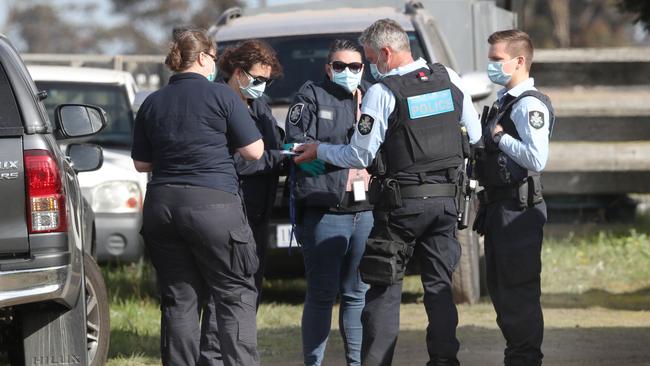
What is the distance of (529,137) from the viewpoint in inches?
239

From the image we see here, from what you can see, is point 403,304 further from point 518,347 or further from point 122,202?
point 518,347

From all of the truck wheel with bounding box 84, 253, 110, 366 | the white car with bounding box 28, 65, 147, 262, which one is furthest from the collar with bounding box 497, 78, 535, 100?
the white car with bounding box 28, 65, 147, 262

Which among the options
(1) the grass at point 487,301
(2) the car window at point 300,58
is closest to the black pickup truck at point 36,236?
(1) the grass at point 487,301

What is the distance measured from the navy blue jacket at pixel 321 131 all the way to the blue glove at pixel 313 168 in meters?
0.02

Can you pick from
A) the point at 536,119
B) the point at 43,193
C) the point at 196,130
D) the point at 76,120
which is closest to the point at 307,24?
A: the point at 76,120

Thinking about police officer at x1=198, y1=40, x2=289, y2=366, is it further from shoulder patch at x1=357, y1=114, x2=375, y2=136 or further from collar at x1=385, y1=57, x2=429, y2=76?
collar at x1=385, y1=57, x2=429, y2=76

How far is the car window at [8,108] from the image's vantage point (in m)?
5.60

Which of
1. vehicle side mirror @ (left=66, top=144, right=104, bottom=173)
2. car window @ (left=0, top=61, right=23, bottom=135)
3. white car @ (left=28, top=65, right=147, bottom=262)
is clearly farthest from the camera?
white car @ (left=28, top=65, right=147, bottom=262)

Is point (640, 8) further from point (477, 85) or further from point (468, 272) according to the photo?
point (477, 85)

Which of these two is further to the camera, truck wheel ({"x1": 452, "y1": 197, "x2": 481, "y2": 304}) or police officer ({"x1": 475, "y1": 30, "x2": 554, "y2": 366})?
truck wheel ({"x1": 452, "y1": 197, "x2": 481, "y2": 304})

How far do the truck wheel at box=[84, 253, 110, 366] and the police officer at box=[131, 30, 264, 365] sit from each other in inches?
27.6

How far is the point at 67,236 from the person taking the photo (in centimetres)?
557

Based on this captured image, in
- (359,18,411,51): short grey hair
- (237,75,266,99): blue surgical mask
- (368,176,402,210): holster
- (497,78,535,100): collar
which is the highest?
(359,18,411,51): short grey hair

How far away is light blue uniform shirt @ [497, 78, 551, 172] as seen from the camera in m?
6.06
